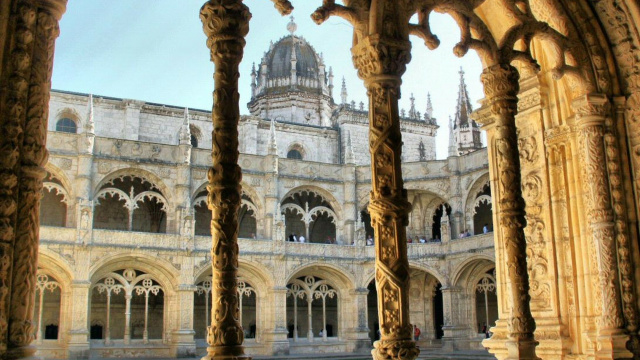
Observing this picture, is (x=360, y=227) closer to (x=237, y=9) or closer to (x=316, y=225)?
(x=316, y=225)

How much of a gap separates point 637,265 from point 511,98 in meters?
2.30

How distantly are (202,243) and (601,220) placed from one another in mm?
18666

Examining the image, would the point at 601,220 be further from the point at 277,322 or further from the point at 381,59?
the point at 277,322

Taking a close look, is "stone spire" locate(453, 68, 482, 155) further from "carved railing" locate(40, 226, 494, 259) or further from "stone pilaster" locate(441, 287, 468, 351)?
"stone pilaster" locate(441, 287, 468, 351)

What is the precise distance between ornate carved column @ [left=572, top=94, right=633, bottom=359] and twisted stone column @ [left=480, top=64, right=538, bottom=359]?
126cm

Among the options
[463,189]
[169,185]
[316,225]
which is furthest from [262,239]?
[463,189]

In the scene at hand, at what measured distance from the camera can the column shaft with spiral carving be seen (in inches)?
163

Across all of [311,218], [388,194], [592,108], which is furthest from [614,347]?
[311,218]

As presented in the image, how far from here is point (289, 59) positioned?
123ft

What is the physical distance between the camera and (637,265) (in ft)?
22.7

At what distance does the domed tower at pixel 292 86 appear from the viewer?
3638cm

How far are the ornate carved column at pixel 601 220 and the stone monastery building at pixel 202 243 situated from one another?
16.7m

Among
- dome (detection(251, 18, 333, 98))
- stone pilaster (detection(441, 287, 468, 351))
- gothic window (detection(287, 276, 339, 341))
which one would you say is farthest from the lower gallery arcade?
dome (detection(251, 18, 333, 98))

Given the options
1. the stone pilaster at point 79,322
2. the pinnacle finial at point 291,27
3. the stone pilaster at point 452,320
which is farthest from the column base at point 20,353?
the pinnacle finial at point 291,27
